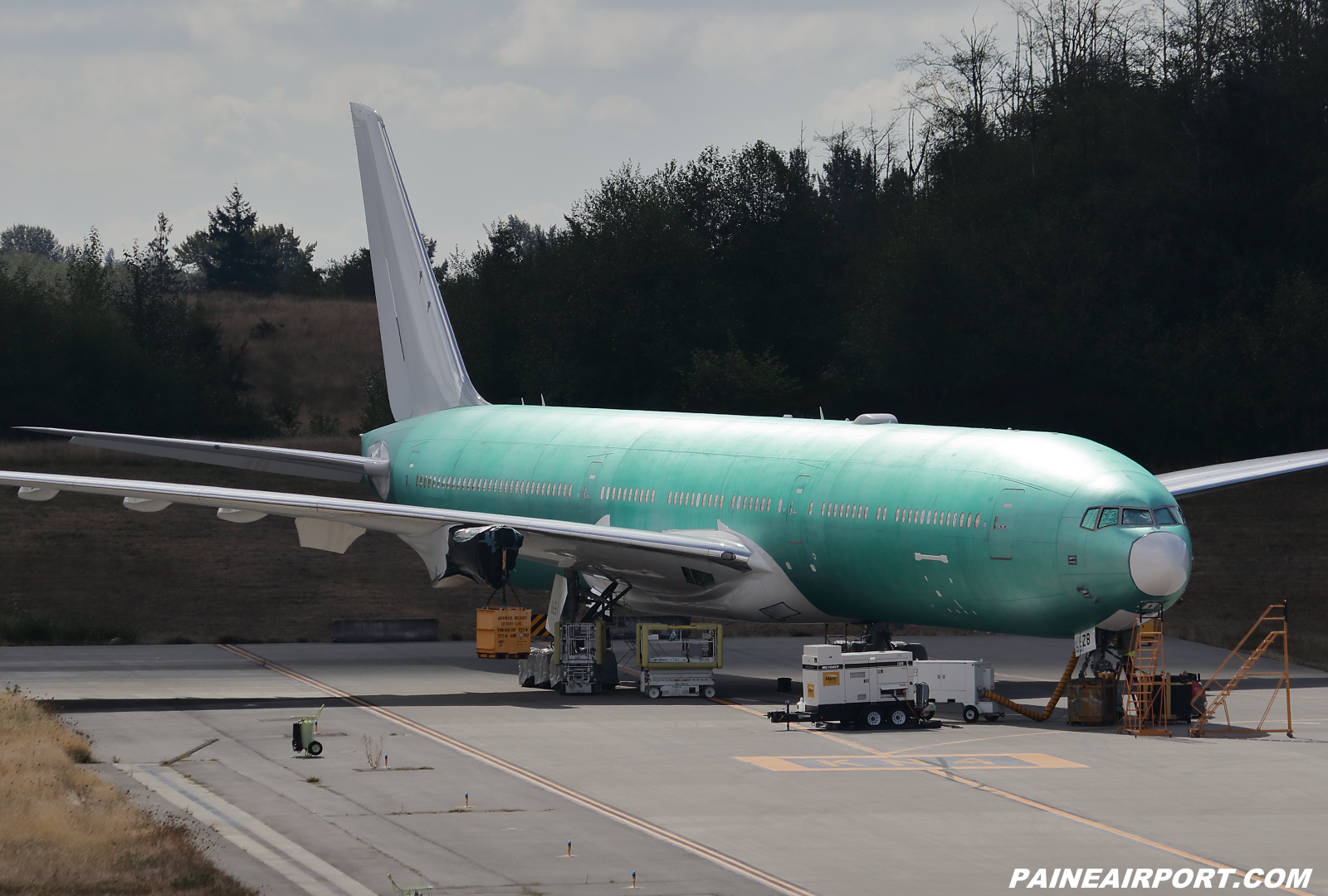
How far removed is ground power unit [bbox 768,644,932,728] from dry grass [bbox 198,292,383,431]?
296ft

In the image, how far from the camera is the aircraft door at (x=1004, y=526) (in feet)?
104

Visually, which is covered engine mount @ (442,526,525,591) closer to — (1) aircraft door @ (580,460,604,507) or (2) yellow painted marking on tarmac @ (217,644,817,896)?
(2) yellow painted marking on tarmac @ (217,644,817,896)

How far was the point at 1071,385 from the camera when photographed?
280 ft

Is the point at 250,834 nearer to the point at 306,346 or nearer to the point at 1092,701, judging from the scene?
the point at 1092,701

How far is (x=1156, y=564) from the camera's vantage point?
30.3 meters

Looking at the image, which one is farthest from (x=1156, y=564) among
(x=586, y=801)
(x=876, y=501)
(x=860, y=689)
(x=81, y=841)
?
(x=81, y=841)

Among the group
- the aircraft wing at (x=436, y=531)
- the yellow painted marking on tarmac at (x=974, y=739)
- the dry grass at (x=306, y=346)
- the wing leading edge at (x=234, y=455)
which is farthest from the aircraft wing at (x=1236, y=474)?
the dry grass at (x=306, y=346)

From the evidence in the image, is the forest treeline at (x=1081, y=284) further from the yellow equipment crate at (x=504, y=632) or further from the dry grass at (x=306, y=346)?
the yellow equipment crate at (x=504, y=632)

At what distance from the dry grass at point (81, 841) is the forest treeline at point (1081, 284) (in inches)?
2519

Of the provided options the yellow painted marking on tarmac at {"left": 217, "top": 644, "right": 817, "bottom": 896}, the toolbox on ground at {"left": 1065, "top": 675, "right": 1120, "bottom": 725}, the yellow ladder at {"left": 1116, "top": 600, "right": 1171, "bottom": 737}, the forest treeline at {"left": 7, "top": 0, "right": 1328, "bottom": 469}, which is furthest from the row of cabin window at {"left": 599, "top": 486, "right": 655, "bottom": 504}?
the forest treeline at {"left": 7, "top": 0, "right": 1328, "bottom": 469}

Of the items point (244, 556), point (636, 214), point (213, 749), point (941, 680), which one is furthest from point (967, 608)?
point (636, 214)

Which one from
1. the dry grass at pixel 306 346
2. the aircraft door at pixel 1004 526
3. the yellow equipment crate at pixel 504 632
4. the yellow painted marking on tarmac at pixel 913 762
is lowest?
the yellow painted marking on tarmac at pixel 913 762

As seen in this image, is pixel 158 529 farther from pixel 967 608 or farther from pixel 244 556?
pixel 967 608

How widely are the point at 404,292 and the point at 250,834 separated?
32.9 m
